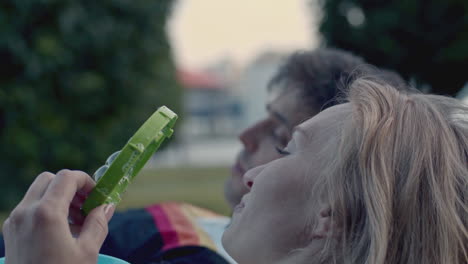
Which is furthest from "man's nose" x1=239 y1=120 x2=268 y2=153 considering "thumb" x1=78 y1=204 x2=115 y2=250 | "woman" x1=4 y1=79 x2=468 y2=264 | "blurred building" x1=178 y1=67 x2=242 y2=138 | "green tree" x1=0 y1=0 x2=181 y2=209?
"blurred building" x1=178 y1=67 x2=242 y2=138

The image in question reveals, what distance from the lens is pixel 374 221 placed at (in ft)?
3.85

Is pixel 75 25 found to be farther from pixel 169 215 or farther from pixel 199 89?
pixel 199 89

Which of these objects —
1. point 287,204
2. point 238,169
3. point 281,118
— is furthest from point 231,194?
point 287,204

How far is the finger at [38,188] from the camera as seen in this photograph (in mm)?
1161

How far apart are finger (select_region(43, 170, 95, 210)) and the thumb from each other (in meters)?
0.06

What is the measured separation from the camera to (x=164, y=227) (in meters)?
1.96

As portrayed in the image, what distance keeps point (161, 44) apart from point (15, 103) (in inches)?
104

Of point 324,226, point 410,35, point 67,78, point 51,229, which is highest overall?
point 67,78

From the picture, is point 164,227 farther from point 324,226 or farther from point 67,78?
point 67,78

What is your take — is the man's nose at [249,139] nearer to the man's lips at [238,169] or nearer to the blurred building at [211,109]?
the man's lips at [238,169]

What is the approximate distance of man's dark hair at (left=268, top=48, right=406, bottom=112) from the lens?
225 centimetres

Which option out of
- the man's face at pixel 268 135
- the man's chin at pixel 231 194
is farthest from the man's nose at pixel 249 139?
the man's chin at pixel 231 194

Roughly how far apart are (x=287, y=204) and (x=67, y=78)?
820 centimetres

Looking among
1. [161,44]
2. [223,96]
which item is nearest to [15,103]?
[161,44]
